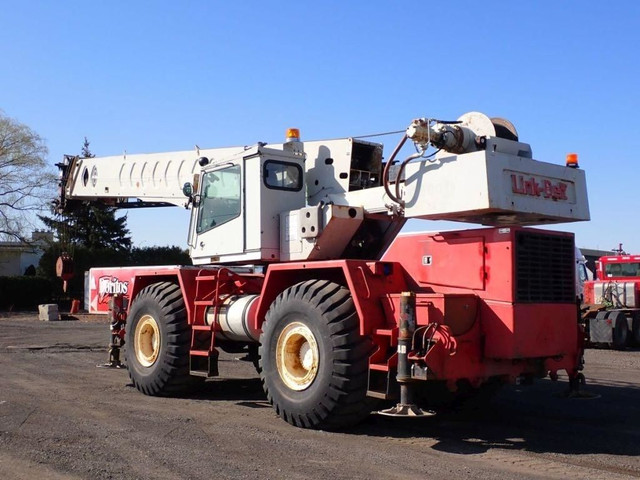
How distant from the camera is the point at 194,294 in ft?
34.1

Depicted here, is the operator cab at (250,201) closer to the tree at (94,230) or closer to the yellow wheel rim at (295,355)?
the yellow wheel rim at (295,355)

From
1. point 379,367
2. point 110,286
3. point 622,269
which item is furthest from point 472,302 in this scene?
point 110,286

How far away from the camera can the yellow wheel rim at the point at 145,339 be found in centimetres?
1075

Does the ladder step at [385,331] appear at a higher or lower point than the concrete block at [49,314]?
higher

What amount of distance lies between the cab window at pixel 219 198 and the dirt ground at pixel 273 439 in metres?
2.54

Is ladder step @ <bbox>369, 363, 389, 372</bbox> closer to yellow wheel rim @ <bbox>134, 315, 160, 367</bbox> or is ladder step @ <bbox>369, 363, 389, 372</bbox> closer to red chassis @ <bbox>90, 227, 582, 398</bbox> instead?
red chassis @ <bbox>90, 227, 582, 398</bbox>

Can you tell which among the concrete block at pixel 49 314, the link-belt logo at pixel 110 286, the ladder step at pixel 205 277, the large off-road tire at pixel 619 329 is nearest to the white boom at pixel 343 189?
the ladder step at pixel 205 277

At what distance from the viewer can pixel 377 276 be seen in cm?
790

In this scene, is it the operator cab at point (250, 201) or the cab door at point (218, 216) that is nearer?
the operator cab at point (250, 201)

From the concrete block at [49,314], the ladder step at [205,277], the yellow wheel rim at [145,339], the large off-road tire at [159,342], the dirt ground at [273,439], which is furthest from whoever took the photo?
the concrete block at [49,314]

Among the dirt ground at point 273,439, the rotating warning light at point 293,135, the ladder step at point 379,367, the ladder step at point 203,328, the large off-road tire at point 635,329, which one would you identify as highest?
the rotating warning light at point 293,135

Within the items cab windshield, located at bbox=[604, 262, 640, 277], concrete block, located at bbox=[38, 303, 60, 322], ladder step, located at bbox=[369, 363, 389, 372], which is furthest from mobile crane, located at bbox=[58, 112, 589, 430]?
concrete block, located at bbox=[38, 303, 60, 322]

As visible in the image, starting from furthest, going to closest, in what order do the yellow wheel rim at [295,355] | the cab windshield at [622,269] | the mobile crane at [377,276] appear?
the cab windshield at [622,269], the yellow wheel rim at [295,355], the mobile crane at [377,276]

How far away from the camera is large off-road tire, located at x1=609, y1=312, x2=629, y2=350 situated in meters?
21.0
